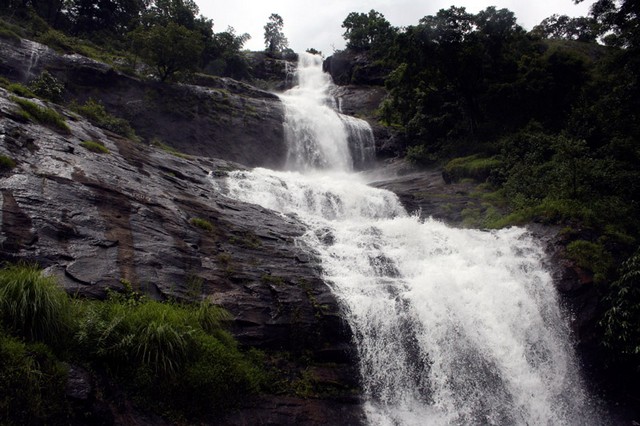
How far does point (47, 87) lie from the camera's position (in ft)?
69.9

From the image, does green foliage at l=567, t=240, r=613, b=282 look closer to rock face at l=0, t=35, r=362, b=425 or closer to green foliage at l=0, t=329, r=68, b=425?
rock face at l=0, t=35, r=362, b=425

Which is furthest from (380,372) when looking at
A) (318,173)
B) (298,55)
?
(298,55)

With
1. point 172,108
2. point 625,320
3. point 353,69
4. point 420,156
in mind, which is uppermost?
point 353,69

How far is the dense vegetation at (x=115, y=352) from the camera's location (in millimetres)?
6203

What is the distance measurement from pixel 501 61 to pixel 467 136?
4677mm

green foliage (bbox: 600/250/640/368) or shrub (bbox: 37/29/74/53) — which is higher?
shrub (bbox: 37/29/74/53)

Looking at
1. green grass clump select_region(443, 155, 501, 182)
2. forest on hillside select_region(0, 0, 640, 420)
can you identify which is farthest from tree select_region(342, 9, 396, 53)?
green grass clump select_region(443, 155, 501, 182)

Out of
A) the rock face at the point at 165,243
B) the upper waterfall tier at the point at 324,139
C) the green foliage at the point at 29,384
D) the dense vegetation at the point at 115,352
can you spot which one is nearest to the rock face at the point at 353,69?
the upper waterfall tier at the point at 324,139

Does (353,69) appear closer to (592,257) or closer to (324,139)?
(324,139)

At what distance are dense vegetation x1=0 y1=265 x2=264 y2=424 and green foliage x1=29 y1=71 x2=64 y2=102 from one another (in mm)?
16448

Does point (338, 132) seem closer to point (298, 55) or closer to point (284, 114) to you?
point (284, 114)

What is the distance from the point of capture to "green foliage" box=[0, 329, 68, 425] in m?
5.88

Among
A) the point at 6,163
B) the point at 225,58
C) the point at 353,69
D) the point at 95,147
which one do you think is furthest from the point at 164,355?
the point at 353,69

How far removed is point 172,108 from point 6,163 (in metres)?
17.0
